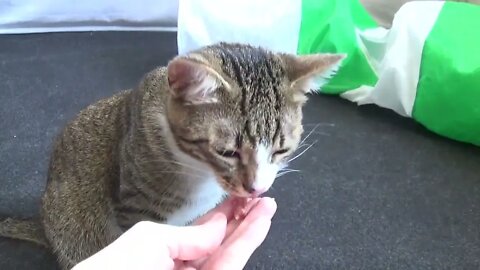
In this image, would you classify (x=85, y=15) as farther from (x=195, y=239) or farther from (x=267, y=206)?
(x=195, y=239)

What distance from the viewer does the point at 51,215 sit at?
47.9 inches

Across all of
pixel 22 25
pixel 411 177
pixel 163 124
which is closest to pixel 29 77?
pixel 22 25

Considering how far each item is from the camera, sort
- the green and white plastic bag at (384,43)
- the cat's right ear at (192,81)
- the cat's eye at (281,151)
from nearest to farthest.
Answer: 1. the cat's right ear at (192,81)
2. the cat's eye at (281,151)
3. the green and white plastic bag at (384,43)

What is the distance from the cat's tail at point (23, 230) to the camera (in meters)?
1.29

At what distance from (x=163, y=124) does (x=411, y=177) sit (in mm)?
752

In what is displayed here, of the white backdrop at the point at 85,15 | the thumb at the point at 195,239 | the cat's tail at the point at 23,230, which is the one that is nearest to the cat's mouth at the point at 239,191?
the thumb at the point at 195,239

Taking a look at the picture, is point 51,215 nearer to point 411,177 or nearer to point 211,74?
point 211,74

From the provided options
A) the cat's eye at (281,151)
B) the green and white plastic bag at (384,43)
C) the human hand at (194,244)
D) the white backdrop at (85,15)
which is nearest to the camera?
the human hand at (194,244)

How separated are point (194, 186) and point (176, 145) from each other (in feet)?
0.29

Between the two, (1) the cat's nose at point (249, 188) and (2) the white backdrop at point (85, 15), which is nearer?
(1) the cat's nose at point (249, 188)

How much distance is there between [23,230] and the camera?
1.31 metres

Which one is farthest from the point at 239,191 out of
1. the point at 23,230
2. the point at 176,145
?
the point at 23,230

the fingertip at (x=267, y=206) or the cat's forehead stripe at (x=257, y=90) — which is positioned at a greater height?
the cat's forehead stripe at (x=257, y=90)

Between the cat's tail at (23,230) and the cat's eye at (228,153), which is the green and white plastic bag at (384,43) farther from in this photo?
the cat's eye at (228,153)
